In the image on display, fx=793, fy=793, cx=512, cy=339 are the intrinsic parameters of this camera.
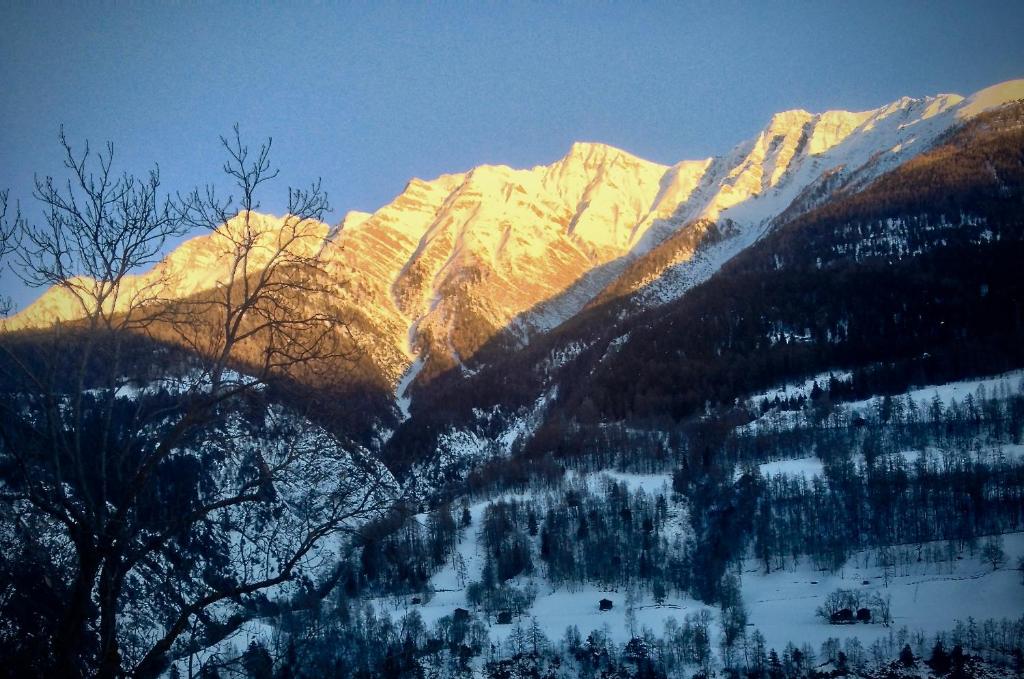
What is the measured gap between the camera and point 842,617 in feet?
189

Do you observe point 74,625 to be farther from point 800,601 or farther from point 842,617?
point 800,601

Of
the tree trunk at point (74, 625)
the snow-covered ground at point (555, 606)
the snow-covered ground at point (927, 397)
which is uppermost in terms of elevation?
the snow-covered ground at point (927, 397)

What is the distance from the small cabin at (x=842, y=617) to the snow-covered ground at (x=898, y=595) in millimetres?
583

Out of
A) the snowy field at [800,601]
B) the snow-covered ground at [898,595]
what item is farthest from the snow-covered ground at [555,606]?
the snow-covered ground at [898,595]

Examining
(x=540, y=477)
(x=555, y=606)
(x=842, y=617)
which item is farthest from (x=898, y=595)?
(x=540, y=477)

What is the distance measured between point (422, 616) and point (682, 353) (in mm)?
103869

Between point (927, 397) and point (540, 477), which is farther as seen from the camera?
point (927, 397)

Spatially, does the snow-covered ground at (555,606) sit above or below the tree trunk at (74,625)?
below

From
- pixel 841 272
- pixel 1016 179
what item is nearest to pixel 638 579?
pixel 841 272

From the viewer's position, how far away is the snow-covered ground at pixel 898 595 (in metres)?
54.0

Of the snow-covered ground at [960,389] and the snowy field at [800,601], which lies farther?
the snow-covered ground at [960,389]

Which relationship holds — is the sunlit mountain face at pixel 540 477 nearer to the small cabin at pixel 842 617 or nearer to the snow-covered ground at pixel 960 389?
the small cabin at pixel 842 617

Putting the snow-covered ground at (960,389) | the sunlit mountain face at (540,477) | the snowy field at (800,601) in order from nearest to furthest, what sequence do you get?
1. the sunlit mountain face at (540,477)
2. the snowy field at (800,601)
3. the snow-covered ground at (960,389)

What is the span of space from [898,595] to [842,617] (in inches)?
220
